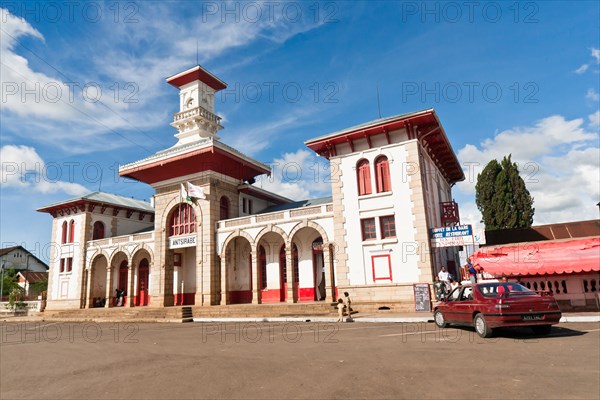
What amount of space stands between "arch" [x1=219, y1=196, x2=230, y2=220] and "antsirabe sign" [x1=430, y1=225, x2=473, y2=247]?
14.7 m

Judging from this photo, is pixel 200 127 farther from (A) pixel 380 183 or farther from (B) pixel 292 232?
(A) pixel 380 183

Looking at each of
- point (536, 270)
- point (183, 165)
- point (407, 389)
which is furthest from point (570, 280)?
point (183, 165)

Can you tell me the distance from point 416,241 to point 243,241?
12796 mm

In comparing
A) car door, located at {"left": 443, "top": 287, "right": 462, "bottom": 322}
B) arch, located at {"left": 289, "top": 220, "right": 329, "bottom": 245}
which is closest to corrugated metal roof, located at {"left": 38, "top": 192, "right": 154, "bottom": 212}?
arch, located at {"left": 289, "top": 220, "right": 329, "bottom": 245}

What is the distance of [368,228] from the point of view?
21.1m

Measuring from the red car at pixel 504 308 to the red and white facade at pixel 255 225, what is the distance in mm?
8044

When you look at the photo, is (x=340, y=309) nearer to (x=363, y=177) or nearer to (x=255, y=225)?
(x=363, y=177)

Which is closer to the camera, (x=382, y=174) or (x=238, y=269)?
(x=382, y=174)

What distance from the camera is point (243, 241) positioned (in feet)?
91.1

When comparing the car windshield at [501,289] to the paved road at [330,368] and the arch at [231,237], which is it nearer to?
the paved road at [330,368]

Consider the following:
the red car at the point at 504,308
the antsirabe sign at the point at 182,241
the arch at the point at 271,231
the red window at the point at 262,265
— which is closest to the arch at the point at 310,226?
the arch at the point at 271,231

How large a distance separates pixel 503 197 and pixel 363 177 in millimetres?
19719

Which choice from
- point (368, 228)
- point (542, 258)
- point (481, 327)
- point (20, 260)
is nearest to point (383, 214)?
point (368, 228)

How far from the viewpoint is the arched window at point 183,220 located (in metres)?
27.9
